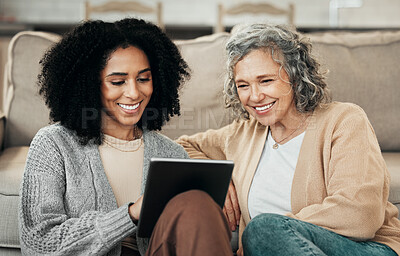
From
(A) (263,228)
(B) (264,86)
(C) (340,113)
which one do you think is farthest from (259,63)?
(A) (263,228)

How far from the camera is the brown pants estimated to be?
0.99 meters

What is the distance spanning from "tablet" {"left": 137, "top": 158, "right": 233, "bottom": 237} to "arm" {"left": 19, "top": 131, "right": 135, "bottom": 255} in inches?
3.0

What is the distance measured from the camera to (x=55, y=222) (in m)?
1.23

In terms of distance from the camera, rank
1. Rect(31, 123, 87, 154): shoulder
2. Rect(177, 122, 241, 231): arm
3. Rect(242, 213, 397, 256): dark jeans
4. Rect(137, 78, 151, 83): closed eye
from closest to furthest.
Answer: Rect(242, 213, 397, 256): dark jeans → Rect(31, 123, 87, 154): shoulder → Rect(137, 78, 151, 83): closed eye → Rect(177, 122, 241, 231): arm

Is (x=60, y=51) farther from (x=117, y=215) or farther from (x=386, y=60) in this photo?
(x=386, y=60)

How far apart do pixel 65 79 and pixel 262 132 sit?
0.65m

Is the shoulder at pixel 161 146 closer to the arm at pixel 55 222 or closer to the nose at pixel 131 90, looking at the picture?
the nose at pixel 131 90

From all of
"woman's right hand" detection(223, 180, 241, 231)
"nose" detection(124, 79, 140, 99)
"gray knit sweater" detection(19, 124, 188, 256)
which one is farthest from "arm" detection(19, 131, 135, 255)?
"woman's right hand" detection(223, 180, 241, 231)

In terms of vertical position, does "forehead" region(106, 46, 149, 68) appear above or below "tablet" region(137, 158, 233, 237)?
above

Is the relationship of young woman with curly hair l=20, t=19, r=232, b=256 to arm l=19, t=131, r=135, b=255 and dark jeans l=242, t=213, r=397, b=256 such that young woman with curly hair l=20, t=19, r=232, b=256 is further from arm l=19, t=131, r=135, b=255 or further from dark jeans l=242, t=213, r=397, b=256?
dark jeans l=242, t=213, r=397, b=256


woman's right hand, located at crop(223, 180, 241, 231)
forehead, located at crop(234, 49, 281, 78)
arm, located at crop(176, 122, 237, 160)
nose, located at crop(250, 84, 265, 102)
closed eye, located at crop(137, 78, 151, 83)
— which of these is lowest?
woman's right hand, located at crop(223, 180, 241, 231)

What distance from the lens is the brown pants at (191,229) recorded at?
3.25 ft

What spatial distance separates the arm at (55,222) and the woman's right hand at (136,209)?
0.01 metres

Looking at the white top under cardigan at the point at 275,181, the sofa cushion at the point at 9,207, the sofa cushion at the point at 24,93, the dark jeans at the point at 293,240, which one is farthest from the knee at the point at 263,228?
the sofa cushion at the point at 24,93
